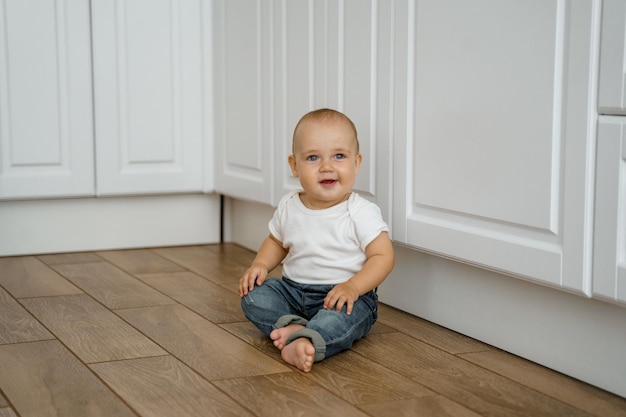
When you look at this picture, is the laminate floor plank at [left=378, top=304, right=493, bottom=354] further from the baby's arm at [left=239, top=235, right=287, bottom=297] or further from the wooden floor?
the baby's arm at [left=239, top=235, right=287, bottom=297]

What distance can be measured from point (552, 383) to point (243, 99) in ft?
4.69

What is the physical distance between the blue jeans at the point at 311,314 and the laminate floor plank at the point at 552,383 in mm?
216

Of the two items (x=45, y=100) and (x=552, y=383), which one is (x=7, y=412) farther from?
(x=45, y=100)

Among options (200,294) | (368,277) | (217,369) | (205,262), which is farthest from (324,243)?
(205,262)

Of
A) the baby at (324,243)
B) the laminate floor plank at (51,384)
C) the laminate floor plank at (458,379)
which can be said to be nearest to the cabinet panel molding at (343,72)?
the baby at (324,243)

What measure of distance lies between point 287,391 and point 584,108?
658 millimetres

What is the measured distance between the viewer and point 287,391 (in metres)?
1.48

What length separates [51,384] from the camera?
59.2 inches

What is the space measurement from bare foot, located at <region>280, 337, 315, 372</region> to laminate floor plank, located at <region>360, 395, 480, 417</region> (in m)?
0.20

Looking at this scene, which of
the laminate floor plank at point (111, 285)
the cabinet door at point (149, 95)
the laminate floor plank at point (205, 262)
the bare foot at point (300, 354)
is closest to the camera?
the bare foot at point (300, 354)

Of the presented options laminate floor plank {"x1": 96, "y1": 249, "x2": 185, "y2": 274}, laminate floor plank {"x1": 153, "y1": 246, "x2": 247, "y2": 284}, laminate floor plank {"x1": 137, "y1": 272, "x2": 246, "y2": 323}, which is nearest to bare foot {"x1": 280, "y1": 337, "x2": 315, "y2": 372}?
laminate floor plank {"x1": 137, "y1": 272, "x2": 246, "y2": 323}

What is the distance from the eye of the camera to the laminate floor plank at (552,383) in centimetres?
142

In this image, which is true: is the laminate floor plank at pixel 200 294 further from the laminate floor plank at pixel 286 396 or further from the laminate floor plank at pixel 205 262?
the laminate floor plank at pixel 286 396

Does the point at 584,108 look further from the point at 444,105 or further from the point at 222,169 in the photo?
the point at 222,169
